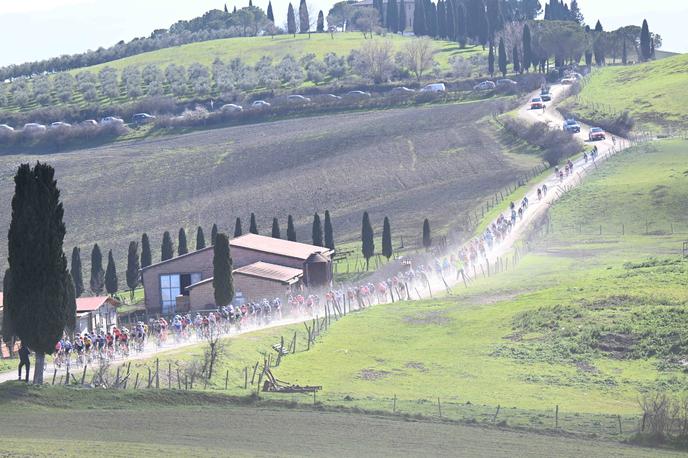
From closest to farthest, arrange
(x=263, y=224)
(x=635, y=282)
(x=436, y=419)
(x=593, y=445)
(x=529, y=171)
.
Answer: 1. (x=593, y=445)
2. (x=436, y=419)
3. (x=635, y=282)
4. (x=263, y=224)
5. (x=529, y=171)

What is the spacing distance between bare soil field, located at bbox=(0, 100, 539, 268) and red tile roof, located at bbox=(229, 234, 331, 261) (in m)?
17.2

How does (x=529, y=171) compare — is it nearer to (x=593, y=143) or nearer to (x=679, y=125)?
(x=593, y=143)

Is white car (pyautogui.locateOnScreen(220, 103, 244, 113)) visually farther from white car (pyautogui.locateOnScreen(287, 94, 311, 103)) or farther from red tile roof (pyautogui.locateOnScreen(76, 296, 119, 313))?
red tile roof (pyautogui.locateOnScreen(76, 296, 119, 313))

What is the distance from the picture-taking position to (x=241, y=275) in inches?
3290

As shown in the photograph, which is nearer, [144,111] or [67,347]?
[67,347]

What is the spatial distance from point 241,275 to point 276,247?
33.5ft

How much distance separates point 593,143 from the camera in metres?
142

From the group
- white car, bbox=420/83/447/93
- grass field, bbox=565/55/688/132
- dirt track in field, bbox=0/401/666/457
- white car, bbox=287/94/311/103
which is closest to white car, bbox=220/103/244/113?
white car, bbox=287/94/311/103

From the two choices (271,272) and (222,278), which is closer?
(222,278)

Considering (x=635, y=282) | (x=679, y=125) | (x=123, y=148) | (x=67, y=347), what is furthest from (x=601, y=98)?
(x=67, y=347)

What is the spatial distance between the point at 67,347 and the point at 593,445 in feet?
71.1

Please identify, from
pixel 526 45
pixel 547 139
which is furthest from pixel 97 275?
pixel 526 45

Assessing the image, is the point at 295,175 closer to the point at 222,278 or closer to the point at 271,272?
the point at 271,272

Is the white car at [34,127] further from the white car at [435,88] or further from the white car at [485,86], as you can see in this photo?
the white car at [485,86]
